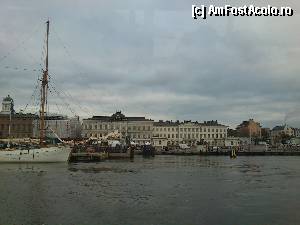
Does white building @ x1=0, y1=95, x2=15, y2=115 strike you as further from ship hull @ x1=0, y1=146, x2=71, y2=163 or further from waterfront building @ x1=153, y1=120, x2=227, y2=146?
ship hull @ x1=0, y1=146, x2=71, y2=163

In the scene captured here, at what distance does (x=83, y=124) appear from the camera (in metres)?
172

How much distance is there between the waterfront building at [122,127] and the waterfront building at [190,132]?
854 cm

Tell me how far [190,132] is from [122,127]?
3124 centimetres

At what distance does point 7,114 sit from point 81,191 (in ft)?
445

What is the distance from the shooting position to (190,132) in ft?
611

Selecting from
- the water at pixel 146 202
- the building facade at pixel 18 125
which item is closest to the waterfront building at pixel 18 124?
the building facade at pixel 18 125

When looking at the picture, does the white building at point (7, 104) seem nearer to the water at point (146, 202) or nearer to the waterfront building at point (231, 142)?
the waterfront building at point (231, 142)

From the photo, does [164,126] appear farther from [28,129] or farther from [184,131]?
[28,129]

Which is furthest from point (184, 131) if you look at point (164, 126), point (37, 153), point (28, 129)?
point (37, 153)

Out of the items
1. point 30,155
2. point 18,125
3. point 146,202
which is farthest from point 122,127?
point 146,202

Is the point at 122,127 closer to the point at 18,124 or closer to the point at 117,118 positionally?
the point at 117,118

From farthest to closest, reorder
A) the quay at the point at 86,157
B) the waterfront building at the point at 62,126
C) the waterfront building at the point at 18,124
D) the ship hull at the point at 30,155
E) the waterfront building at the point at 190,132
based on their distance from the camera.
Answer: the waterfront building at the point at 190,132
the waterfront building at the point at 62,126
the waterfront building at the point at 18,124
the quay at the point at 86,157
the ship hull at the point at 30,155

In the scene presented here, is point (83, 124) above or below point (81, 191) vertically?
above

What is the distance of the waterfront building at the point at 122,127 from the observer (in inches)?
6767
